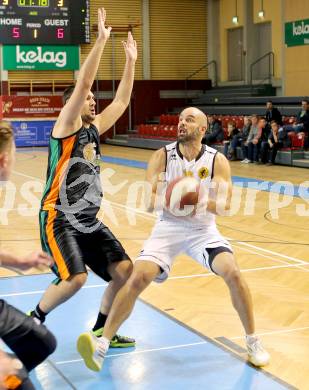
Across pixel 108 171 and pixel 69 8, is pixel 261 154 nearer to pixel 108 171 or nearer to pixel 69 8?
pixel 108 171

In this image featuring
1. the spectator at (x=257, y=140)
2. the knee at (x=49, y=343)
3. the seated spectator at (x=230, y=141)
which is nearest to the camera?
the knee at (x=49, y=343)

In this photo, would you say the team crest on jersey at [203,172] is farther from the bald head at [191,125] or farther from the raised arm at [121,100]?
the raised arm at [121,100]

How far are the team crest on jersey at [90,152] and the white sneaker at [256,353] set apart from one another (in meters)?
1.74

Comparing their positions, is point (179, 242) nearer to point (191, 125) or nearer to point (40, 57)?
point (191, 125)

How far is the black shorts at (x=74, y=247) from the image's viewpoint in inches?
187

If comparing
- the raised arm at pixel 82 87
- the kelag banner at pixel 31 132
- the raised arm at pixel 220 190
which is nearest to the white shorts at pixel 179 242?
the raised arm at pixel 220 190

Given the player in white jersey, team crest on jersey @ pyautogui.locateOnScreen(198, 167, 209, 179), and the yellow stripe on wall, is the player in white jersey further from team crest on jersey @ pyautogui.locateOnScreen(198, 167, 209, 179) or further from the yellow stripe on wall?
the yellow stripe on wall

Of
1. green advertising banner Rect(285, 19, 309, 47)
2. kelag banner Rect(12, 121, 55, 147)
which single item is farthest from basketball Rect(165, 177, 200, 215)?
kelag banner Rect(12, 121, 55, 147)

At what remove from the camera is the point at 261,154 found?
61.5 ft

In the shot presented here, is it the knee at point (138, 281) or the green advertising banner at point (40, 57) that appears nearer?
the knee at point (138, 281)

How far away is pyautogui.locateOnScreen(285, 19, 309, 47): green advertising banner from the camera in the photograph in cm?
2131

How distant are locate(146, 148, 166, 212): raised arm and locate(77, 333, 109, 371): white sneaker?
106 centimetres

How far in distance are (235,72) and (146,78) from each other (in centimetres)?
373

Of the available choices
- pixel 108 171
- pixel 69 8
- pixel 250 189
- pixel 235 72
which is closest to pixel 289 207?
pixel 250 189
